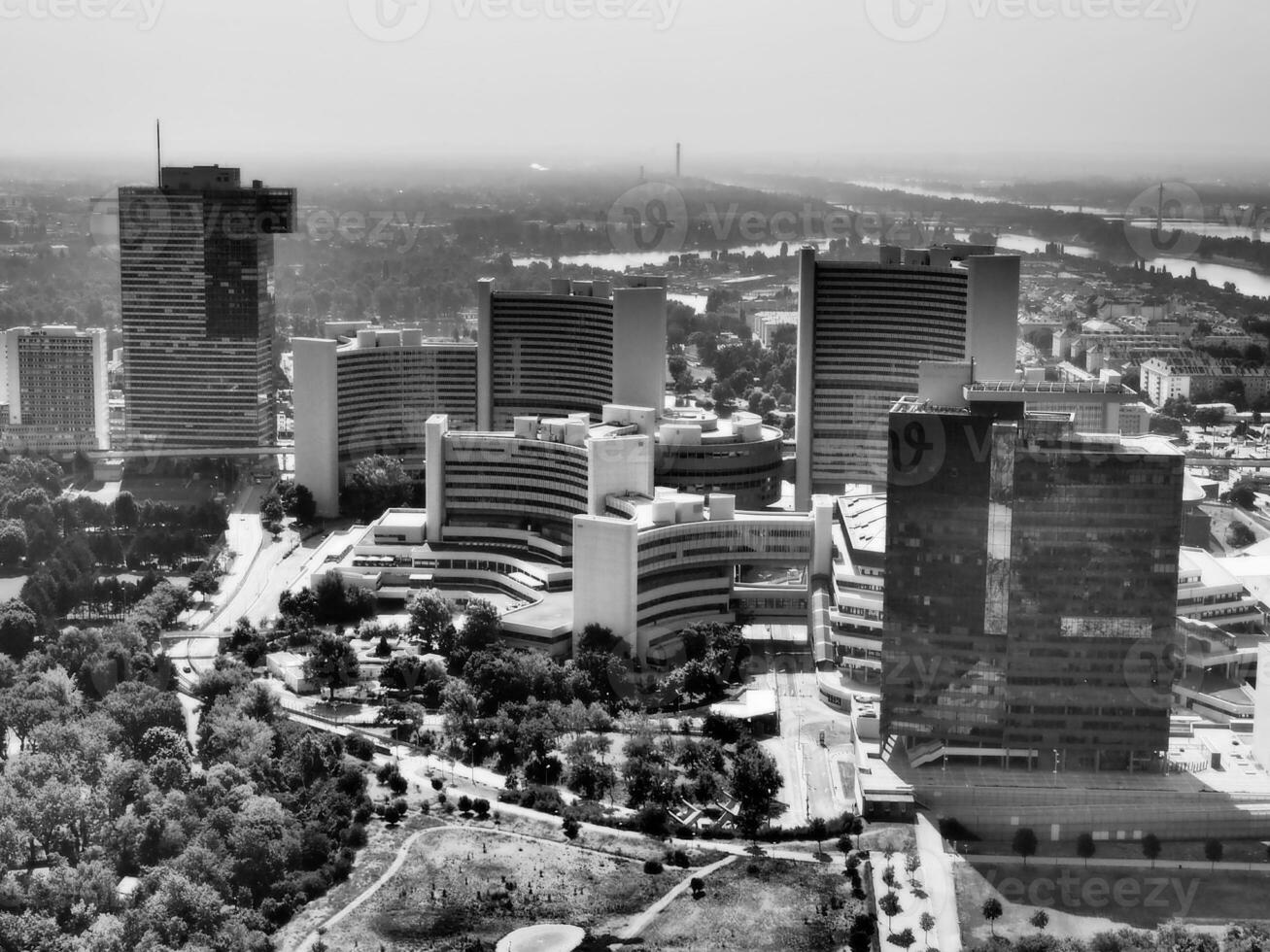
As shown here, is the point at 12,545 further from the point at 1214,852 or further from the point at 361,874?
the point at 1214,852

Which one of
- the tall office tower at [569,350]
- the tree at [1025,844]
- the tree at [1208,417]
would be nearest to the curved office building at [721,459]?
the tall office tower at [569,350]

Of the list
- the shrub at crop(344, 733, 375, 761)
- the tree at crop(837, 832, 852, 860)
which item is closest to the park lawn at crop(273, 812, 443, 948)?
the shrub at crop(344, 733, 375, 761)

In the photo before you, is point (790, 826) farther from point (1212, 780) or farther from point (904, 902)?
point (1212, 780)

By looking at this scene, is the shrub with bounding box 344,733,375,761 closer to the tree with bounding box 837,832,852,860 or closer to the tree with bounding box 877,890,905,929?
the tree with bounding box 837,832,852,860

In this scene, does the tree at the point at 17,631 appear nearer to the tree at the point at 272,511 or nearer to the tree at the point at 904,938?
the tree at the point at 272,511

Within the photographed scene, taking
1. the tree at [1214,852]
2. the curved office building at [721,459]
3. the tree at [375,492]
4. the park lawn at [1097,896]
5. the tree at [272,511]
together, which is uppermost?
the curved office building at [721,459]

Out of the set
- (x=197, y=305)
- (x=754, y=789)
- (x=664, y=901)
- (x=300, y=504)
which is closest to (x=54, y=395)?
(x=197, y=305)
